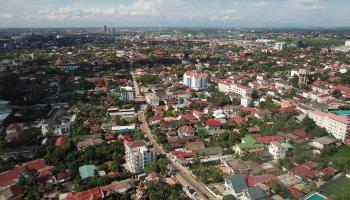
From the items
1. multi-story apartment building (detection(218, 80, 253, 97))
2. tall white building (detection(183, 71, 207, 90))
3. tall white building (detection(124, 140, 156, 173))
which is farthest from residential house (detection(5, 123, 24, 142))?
multi-story apartment building (detection(218, 80, 253, 97))

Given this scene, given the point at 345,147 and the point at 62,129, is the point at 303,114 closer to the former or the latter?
the point at 345,147

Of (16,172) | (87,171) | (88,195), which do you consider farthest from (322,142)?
(16,172)

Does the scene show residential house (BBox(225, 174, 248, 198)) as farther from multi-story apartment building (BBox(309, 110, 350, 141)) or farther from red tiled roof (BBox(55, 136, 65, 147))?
red tiled roof (BBox(55, 136, 65, 147))

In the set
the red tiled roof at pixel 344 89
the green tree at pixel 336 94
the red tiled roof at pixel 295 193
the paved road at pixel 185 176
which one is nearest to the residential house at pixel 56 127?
the paved road at pixel 185 176

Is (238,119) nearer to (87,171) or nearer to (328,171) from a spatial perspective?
(328,171)

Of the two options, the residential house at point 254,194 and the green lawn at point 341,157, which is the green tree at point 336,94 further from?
the residential house at point 254,194

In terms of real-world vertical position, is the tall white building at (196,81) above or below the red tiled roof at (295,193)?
above

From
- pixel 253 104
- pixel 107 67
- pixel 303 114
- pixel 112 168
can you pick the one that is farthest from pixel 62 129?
pixel 107 67
